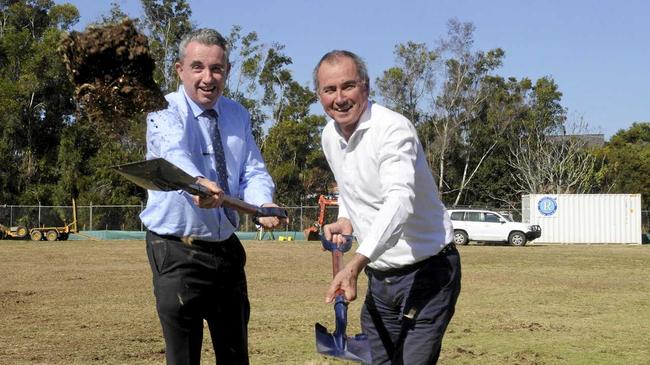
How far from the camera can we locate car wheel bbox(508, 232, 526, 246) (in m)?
40.4

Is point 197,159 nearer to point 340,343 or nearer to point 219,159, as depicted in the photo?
point 219,159

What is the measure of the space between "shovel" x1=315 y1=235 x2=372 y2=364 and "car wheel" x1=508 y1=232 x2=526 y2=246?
3692cm

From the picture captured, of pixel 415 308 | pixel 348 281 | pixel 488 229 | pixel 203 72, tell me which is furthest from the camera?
pixel 488 229

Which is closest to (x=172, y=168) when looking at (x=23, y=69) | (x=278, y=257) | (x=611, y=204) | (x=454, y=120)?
(x=278, y=257)

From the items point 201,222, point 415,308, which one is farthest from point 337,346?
point 201,222

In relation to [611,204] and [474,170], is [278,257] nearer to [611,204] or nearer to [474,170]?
[611,204]

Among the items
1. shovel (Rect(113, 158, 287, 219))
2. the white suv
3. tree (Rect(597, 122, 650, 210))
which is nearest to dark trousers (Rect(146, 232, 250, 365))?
shovel (Rect(113, 158, 287, 219))

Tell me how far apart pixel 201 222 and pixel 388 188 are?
1.11 metres

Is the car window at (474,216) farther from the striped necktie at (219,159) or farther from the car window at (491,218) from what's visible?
the striped necktie at (219,159)

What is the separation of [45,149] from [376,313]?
50355 mm

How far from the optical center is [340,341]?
438 centimetres

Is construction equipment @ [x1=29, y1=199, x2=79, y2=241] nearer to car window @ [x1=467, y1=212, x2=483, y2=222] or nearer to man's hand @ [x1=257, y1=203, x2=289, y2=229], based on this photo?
car window @ [x1=467, y1=212, x2=483, y2=222]

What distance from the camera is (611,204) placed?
44688mm

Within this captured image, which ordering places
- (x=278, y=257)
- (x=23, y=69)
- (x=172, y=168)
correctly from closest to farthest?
(x=172, y=168), (x=278, y=257), (x=23, y=69)
